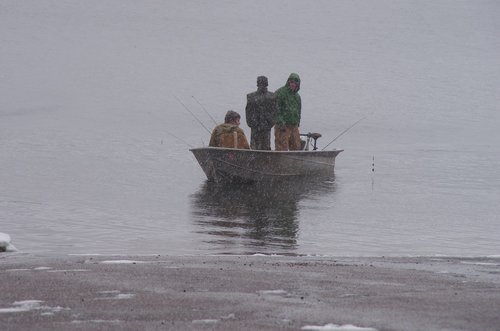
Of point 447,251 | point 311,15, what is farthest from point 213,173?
point 311,15

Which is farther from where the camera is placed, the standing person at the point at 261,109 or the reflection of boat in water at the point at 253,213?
the standing person at the point at 261,109

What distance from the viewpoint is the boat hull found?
19.7 metres

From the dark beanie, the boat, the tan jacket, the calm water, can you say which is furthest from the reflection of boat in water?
the dark beanie

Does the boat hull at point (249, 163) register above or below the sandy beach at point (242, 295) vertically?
above

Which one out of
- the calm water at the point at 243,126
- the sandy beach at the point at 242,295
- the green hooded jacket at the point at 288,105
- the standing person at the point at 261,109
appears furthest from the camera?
the green hooded jacket at the point at 288,105

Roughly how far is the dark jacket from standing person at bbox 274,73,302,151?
→ 0.18 meters

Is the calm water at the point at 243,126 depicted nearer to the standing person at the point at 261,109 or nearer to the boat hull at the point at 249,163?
the boat hull at the point at 249,163

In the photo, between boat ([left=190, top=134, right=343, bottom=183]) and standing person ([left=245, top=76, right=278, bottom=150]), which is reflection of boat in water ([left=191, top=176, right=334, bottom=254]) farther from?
standing person ([left=245, top=76, right=278, bottom=150])

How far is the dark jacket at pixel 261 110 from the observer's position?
20062mm

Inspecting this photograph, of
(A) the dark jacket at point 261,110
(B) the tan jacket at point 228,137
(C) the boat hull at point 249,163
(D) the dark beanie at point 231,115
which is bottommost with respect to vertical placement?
(C) the boat hull at point 249,163

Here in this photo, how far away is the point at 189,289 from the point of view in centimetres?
725

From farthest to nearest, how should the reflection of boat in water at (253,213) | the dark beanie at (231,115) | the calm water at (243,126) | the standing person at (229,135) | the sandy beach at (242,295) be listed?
the standing person at (229,135) < the dark beanie at (231,115) < the calm water at (243,126) < the reflection of boat in water at (253,213) < the sandy beach at (242,295)

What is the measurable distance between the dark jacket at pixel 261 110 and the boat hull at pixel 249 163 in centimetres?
58

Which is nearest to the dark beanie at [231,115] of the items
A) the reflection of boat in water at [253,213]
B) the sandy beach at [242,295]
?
the reflection of boat in water at [253,213]
